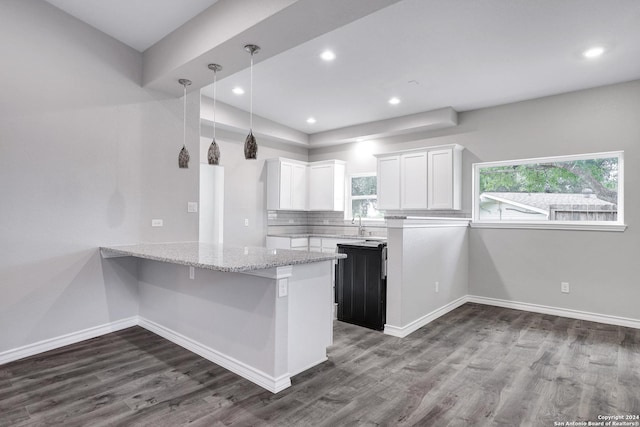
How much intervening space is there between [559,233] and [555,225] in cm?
11

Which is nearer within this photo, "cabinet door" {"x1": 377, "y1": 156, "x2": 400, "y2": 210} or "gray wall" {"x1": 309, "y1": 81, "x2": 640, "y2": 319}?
"gray wall" {"x1": 309, "y1": 81, "x2": 640, "y2": 319}

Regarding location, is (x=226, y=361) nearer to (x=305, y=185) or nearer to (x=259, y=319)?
(x=259, y=319)

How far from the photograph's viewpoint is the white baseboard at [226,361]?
2322mm

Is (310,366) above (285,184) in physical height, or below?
below

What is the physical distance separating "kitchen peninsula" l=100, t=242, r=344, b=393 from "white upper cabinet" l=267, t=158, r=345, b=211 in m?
3.20

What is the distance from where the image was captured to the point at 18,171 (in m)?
2.80

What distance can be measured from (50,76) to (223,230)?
3105 mm

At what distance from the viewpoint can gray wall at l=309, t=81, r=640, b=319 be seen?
13.0 ft

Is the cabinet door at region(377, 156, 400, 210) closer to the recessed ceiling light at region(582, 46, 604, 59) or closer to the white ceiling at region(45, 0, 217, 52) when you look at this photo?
the recessed ceiling light at region(582, 46, 604, 59)

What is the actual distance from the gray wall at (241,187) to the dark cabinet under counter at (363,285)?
246 centimetres

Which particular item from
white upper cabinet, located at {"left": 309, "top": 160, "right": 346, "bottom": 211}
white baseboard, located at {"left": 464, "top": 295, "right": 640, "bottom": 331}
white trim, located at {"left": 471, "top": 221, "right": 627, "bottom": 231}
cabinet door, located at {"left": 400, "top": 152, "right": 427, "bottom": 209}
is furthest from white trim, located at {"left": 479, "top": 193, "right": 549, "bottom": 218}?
white upper cabinet, located at {"left": 309, "top": 160, "right": 346, "bottom": 211}

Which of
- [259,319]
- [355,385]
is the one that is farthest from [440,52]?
[355,385]

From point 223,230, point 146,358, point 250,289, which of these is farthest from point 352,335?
point 223,230

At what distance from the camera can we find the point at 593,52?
3.36 m
